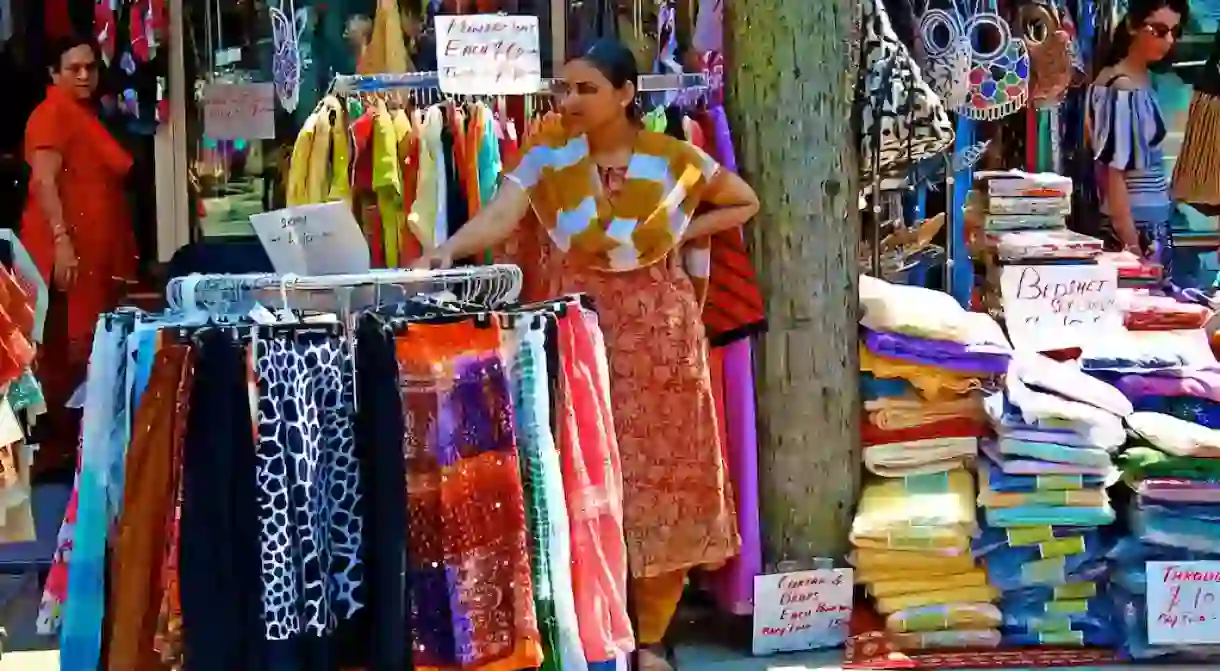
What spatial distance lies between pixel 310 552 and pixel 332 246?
689mm

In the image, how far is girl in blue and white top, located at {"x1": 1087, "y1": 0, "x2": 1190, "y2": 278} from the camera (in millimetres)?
6527

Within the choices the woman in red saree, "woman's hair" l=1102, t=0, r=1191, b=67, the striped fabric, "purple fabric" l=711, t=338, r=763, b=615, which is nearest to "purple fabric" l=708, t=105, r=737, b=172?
"purple fabric" l=711, t=338, r=763, b=615

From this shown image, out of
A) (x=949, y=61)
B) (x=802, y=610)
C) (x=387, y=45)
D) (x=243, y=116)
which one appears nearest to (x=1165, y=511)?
(x=802, y=610)

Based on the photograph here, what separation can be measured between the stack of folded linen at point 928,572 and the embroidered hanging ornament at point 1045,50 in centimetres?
243

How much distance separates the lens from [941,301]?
4555 mm

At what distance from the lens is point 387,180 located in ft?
14.2

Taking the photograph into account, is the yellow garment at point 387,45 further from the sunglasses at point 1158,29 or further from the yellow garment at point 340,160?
the sunglasses at point 1158,29

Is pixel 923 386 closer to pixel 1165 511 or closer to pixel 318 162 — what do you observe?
pixel 1165 511

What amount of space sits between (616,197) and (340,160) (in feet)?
3.01

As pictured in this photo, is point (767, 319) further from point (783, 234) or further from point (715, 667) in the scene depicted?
point (715, 667)

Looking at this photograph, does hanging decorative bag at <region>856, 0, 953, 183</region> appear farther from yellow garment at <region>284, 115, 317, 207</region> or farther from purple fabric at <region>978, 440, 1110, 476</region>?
yellow garment at <region>284, 115, 317, 207</region>

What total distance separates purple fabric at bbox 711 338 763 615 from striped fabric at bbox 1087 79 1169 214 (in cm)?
302

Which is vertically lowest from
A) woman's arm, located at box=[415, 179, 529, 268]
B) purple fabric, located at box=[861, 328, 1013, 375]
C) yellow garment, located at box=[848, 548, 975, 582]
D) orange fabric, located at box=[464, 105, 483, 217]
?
yellow garment, located at box=[848, 548, 975, 582]

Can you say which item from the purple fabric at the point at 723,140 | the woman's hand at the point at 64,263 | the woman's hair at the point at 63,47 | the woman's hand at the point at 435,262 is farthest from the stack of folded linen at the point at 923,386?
the woman's hair at the point at 63,47
